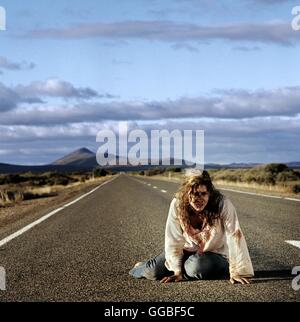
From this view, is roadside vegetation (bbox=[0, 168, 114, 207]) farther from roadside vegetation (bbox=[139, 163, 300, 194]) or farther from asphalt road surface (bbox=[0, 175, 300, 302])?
asphalt road surface (bbox=[0, 175, 300, 302])

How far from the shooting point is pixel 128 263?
8.70 m

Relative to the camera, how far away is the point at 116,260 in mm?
9008

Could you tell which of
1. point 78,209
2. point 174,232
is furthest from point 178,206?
point 78,209

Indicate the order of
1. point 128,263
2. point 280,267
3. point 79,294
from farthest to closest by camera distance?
1. point 128,263
2. point 280,267
3. point 79,294

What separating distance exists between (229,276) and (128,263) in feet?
5.29

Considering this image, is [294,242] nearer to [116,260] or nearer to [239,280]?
[116,260]

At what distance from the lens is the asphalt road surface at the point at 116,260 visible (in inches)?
265

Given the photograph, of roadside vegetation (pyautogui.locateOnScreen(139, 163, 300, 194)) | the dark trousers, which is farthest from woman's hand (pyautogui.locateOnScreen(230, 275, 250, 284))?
roadside vegetation (pyautogui.locateOnScreen(139, 163, 300, 194))

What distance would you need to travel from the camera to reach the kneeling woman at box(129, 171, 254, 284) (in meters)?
7.20

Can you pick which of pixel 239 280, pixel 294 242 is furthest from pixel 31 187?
pixel 239 280

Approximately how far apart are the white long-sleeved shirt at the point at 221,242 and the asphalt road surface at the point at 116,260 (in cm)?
22

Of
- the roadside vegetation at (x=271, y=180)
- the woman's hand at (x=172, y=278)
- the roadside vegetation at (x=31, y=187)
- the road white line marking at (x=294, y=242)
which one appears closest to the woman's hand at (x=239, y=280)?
the woman's hand at (x=172, y=278)

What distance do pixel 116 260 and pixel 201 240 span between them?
1.90 m
